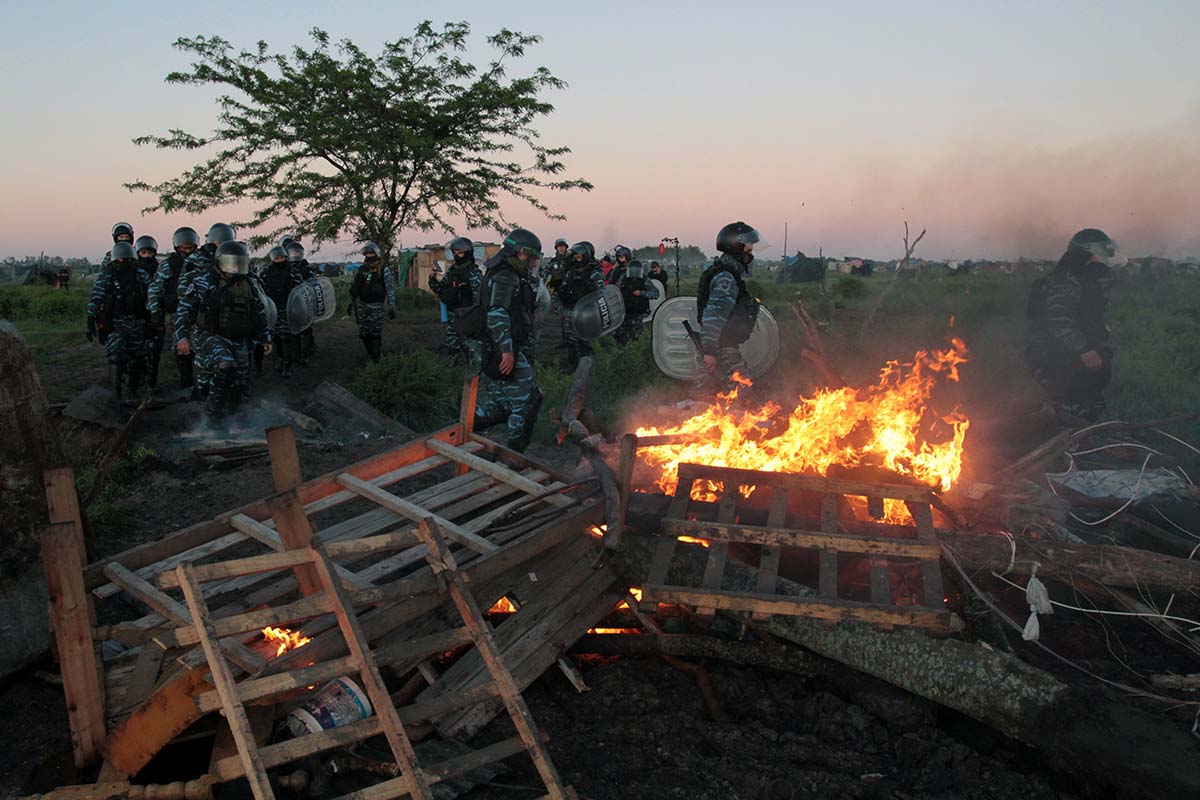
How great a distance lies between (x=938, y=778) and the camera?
3258 millimetres

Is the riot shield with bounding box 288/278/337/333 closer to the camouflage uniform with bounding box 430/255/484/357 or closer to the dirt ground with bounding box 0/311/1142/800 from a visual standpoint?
the camouflage uniform with bounding box 430/255/484/357

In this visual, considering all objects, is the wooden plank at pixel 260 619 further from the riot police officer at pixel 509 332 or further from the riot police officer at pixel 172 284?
the riot police officer at pixel 172 284

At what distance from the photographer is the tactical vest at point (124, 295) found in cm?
966

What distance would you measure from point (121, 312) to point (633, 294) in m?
8.13

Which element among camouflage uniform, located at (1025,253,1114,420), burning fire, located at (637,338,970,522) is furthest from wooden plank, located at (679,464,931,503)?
camouflage uniform, located at (1025,253,1114,420)

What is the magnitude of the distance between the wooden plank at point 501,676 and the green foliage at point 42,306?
58.2 feet

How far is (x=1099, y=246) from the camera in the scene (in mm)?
7371

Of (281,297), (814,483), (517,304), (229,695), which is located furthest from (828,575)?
→ (281,297)

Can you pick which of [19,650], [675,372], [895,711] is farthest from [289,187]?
[895,711]

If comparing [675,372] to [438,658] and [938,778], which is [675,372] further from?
[938,778]

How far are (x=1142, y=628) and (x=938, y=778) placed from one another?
70.7 inches

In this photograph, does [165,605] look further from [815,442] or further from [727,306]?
[727,306]

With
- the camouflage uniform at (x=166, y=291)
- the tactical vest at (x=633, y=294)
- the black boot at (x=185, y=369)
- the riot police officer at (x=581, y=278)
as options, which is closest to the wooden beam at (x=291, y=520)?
the camouflage uniform at (x=166, y=291)

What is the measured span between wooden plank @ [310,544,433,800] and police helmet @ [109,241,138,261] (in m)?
8.45
